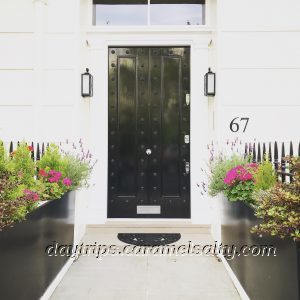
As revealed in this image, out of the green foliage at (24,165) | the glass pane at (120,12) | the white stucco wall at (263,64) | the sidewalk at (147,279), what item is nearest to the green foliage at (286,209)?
the sidewalk at (147,279)

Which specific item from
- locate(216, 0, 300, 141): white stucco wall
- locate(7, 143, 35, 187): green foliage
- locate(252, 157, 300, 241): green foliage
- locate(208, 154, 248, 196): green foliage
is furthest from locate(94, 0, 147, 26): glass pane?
locate(252, 157, 300, 241): green foliage

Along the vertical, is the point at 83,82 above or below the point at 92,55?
below

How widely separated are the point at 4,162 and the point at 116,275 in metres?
1.89

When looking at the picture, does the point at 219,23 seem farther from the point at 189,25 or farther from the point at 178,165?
the point at 178,165

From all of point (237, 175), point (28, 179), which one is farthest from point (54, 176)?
point (237, 175)

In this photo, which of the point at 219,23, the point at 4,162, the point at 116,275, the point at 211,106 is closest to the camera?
the point at 4,162

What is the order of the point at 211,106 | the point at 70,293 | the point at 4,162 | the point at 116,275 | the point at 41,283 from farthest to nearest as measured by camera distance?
the point at 211,106
the point at 116,275
the point at 70,293
the point at 41,283
the point at 4,162

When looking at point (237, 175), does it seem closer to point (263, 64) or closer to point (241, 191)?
point (241, 191)

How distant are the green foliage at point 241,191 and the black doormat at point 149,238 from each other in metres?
1.52

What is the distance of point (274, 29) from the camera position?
5.21 metres

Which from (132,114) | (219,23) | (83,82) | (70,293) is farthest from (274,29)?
(70,293)

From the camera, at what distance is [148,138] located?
19.2 ft

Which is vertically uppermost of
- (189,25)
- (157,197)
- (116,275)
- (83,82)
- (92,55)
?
(189,25)

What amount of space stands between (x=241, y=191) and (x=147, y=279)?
1.35m
